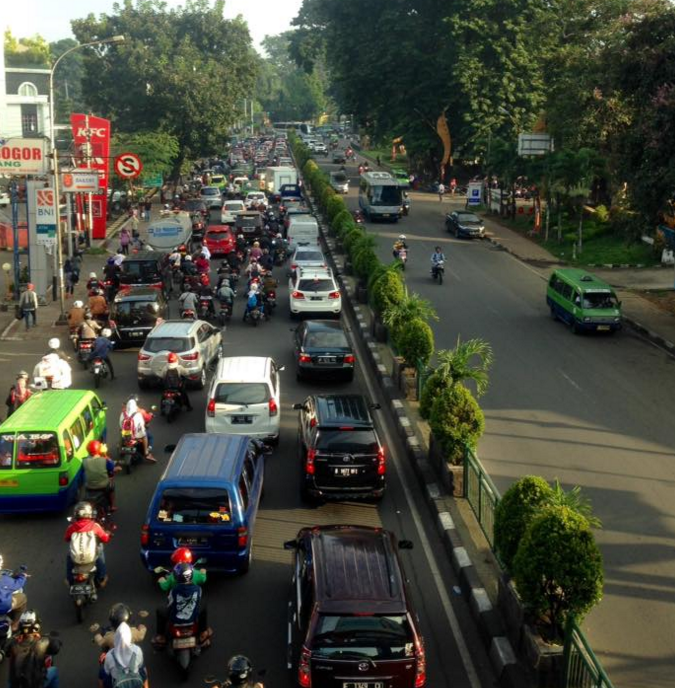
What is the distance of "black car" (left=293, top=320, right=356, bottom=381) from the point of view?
71.7ft

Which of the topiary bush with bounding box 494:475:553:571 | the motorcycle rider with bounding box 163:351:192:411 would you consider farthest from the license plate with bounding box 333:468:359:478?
the motorcycle rider with bounding box 163:351:192:411

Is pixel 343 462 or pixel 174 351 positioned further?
pixel 174 351

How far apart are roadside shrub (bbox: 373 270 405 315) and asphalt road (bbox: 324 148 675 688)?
79.8 inches

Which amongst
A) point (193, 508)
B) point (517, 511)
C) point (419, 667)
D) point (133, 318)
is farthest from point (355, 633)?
point (133, 318)

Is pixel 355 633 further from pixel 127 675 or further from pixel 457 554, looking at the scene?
pixel 457 554

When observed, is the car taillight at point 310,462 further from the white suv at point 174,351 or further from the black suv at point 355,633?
the white suv at point 174,351

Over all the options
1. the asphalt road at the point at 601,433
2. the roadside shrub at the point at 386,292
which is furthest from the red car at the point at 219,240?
the roadside shrub at the point at 386,292

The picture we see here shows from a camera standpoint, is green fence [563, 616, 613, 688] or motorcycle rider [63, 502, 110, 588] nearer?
green fence [563, 616, 613, 688]

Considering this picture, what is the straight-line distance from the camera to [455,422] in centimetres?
1570

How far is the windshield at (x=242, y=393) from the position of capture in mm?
17438

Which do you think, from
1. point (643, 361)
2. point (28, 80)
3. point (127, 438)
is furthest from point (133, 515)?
point (28, 80)

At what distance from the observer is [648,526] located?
1441 cm

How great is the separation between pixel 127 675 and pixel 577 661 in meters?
4.46

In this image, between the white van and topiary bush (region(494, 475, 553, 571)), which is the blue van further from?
the white van
